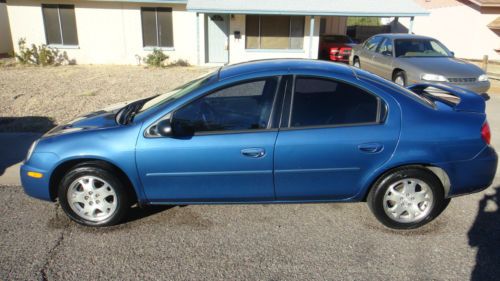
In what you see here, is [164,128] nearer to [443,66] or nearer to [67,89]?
[443,66]

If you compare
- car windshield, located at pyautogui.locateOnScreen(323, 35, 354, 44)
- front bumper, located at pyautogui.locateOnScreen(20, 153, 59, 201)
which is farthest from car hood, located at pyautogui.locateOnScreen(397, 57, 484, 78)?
car windshield, located at pyautogui.locateOnScreen(323, 35, 354, 44)

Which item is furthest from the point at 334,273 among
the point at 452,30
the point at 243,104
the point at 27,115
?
the point at 452,30

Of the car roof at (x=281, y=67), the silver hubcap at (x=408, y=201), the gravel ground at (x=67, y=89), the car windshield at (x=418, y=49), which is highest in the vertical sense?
the car roof at (x=281, y=67)

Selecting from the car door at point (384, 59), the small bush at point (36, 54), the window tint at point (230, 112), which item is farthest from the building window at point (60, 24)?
the window tint at point (230, 112)

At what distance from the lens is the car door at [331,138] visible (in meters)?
3.44

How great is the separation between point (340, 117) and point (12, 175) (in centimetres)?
414

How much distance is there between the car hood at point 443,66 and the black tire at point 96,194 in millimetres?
7478

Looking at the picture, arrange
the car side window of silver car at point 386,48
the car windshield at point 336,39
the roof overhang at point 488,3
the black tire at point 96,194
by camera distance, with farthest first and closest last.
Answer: the roof overhang at point 488,3
the car windshield at point 336,39
the car side window of silver car at point 386,48
the black tire at point 96,194

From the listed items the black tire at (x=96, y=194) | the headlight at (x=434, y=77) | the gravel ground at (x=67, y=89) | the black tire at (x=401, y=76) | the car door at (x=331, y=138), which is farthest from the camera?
the black tire at (x=401, y=76)

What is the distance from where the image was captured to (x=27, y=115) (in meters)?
7.90

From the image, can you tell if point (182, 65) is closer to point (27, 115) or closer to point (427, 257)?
point (27, 115)

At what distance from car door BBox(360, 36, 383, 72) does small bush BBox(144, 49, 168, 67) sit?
25.4ft

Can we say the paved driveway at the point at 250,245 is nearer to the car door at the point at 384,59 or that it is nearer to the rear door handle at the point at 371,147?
the rear door handle at the point at 371,147

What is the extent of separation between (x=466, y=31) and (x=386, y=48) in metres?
12.8
